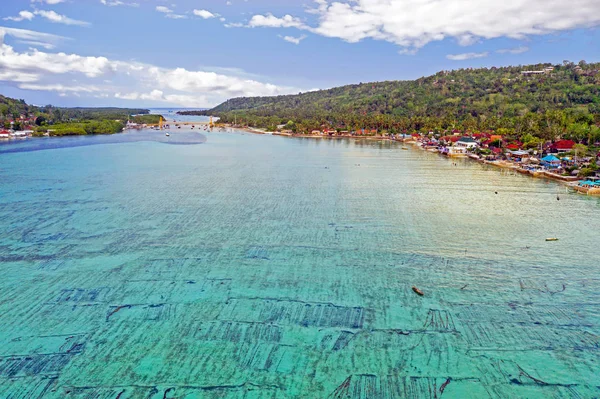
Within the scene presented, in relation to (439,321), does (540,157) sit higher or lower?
higher

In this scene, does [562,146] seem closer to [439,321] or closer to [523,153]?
[523,153]

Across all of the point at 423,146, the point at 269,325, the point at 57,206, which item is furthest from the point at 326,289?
the point at 423,146

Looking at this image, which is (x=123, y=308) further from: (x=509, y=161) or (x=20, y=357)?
(x=509, y=161)

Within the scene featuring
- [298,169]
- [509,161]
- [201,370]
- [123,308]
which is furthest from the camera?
[509,161]

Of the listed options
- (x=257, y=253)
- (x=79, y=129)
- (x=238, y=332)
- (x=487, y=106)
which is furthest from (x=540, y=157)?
(x=79, y=129)

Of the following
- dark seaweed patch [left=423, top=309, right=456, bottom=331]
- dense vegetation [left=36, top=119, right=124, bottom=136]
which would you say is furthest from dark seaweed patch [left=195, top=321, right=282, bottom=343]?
dense vegetation [left=36, top=119, right=124, bottom=136]

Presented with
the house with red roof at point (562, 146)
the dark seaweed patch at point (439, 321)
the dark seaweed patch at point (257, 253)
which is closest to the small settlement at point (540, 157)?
the house with red roof at point (562, 146)
